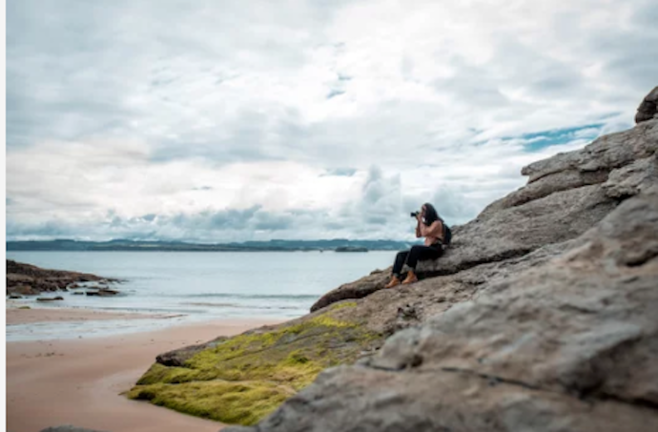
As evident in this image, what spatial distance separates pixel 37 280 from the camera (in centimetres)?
6669

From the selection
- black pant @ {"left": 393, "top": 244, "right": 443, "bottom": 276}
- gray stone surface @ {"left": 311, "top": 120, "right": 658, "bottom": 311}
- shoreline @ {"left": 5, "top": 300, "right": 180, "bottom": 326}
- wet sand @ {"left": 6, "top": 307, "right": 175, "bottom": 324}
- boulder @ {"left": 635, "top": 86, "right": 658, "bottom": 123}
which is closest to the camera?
gray stone surface @ {"left": 311, "top": 120, "right": 658, "bottom": 311}

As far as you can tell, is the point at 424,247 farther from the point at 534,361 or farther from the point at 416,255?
the point at 534,361

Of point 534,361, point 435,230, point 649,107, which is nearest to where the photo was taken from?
point 534,361

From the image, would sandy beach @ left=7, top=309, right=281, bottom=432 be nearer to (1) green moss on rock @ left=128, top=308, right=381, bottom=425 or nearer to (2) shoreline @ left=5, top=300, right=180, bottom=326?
(1) green moss on rock @ left=128, top=308, right=381, bottom=425

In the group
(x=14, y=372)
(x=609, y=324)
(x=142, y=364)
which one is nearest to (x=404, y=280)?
(x=142, y=364)

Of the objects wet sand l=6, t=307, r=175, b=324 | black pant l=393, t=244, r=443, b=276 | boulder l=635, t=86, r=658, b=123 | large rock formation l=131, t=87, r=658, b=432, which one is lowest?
wet sand l=6, t=307, r=175, b=324

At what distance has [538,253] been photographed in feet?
42.3

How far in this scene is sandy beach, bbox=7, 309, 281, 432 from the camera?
11664 mm

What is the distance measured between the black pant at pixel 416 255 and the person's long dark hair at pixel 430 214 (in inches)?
27.5

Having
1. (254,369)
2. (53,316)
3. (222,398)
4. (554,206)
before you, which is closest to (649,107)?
(554,206)

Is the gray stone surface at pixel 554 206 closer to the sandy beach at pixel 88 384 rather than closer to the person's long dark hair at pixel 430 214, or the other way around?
the person's long dark hair at pixel 430 214

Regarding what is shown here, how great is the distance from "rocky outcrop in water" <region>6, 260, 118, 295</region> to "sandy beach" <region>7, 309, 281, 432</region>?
38.4 m

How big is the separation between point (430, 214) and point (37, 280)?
63031 millimetres

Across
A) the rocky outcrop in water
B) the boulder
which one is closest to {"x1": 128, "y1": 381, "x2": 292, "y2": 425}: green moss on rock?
the boulder
